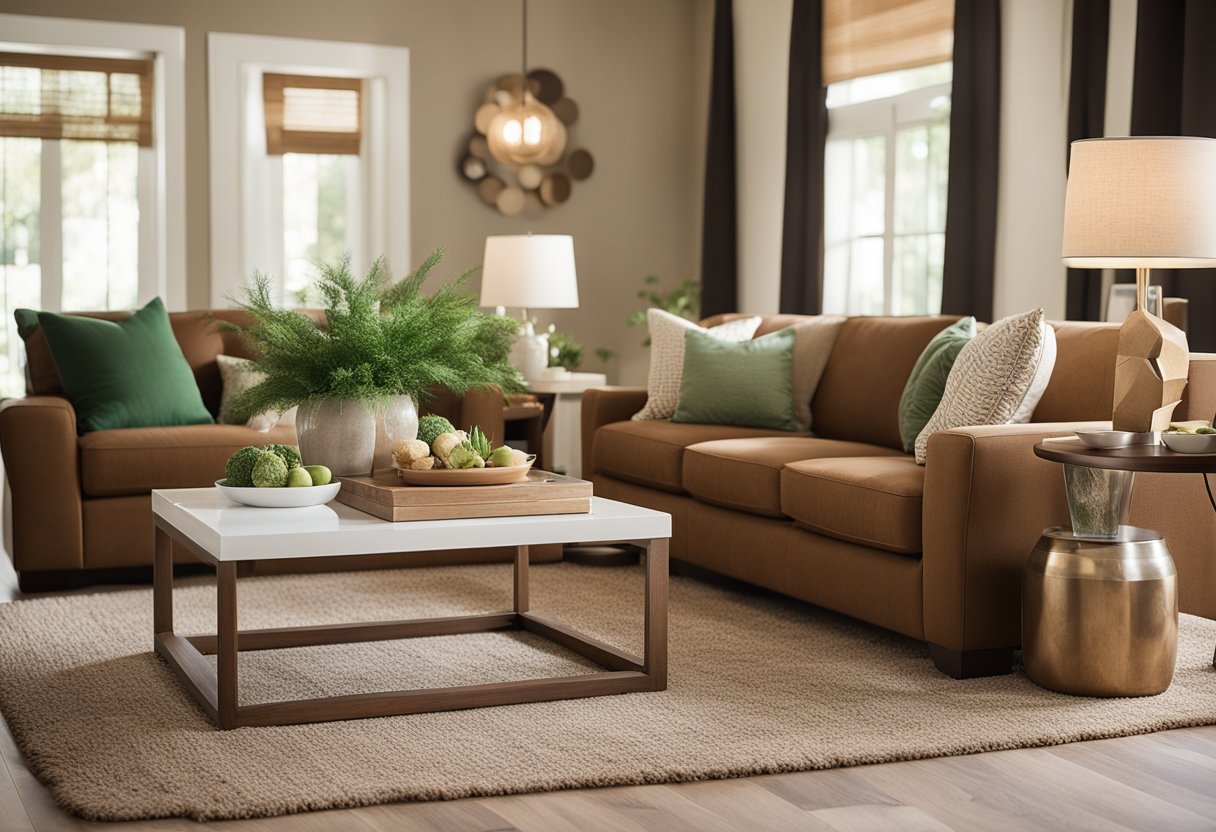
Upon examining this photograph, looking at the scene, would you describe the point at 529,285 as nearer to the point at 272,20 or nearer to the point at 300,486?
the point at 272,20

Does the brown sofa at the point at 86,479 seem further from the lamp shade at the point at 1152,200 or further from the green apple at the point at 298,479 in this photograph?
the lamp shade at the point at 1152,200

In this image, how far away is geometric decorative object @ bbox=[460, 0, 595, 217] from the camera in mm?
7012

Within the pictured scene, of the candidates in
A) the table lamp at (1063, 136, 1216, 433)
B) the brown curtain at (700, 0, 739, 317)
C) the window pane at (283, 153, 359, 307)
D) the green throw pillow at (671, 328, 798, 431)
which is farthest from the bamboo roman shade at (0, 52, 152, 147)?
the table lamp at (1063, 136, 1216, 433)

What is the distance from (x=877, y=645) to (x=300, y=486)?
1571 millimetres

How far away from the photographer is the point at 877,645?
3.71 meters

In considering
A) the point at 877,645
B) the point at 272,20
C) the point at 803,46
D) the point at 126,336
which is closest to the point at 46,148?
the point at 272,20

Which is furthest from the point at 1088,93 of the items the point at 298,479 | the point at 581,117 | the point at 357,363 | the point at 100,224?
the point at 100,224

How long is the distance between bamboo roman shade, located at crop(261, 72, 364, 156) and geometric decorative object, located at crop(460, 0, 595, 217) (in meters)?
0.59

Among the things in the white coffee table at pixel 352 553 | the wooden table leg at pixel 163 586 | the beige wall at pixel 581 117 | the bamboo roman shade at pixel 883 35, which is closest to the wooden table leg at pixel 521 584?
the white coffee table at pixel 352 553

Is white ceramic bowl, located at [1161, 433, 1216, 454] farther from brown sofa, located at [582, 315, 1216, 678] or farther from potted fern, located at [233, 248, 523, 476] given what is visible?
potted fern, located at [233, 248, 523, 476]

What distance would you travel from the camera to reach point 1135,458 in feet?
9.74

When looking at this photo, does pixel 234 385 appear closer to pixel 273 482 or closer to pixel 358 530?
pixel 273 482

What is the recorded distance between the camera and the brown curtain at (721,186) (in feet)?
23.6

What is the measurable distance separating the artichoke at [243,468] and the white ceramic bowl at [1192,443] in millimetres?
2024
